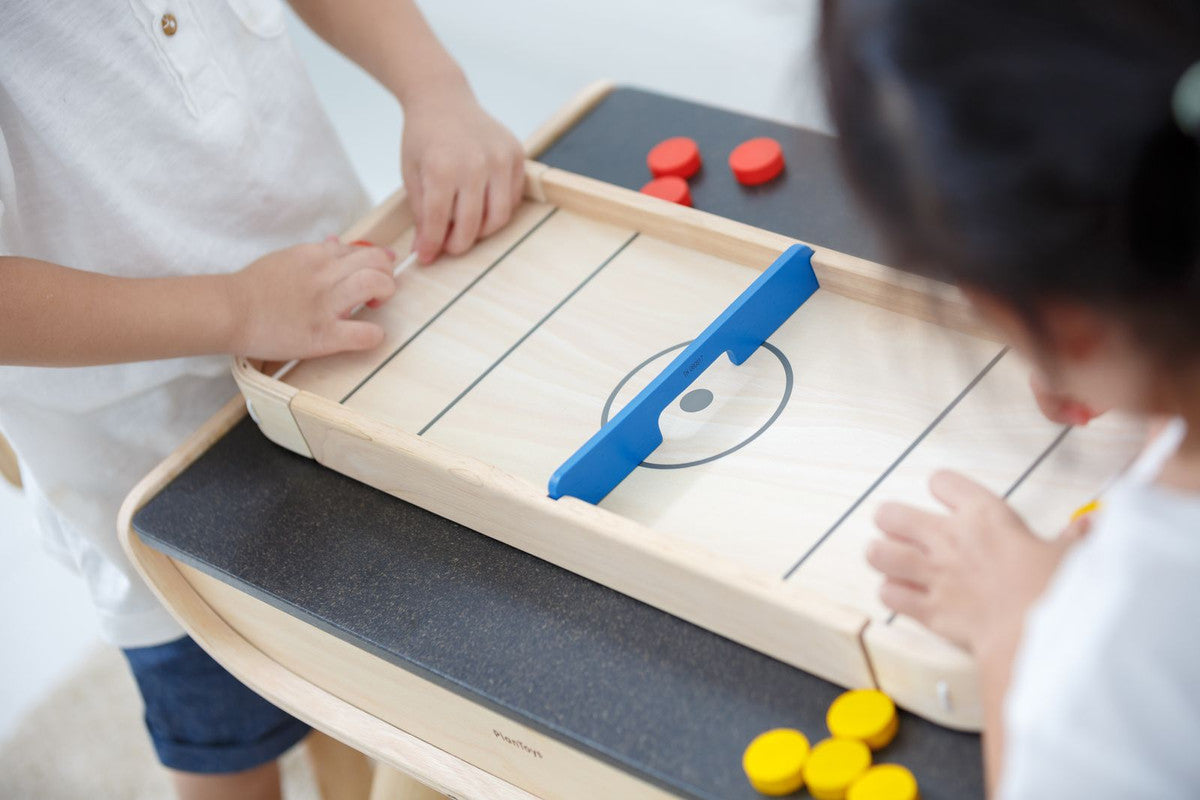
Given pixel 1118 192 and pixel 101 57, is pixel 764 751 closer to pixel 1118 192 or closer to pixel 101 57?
pixel 1118 192

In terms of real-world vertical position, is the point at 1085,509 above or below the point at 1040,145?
below

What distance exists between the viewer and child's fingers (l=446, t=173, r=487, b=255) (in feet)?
2.77

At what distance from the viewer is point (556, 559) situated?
2.20 feet

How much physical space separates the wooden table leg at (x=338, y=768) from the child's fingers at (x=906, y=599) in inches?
26.0

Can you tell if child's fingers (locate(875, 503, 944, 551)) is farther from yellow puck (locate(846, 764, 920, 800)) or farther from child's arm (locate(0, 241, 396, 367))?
child's arm (locate(0, 241, 396, 367))

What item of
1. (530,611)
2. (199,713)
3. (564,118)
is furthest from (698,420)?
(199,713)

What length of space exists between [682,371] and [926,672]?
218mm

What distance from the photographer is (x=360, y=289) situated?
2.64 ft

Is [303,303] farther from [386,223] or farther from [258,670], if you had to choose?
[258,670]

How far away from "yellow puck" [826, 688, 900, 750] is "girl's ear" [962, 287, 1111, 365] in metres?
0.17

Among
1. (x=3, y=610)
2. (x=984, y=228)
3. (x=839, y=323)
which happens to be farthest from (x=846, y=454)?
(x=3, y=610)

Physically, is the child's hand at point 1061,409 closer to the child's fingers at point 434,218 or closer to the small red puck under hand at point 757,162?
the small red puck under hand at point 757,162

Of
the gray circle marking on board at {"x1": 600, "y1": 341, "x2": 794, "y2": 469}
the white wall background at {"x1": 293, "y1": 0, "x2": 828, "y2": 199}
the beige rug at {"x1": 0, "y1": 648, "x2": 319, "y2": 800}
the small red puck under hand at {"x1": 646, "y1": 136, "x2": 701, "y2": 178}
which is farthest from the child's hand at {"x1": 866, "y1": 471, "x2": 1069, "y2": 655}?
the white wall background at {"x1": 293, "y1": 0, "x2": 828, "y2": 199}

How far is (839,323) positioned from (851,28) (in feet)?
0.91
